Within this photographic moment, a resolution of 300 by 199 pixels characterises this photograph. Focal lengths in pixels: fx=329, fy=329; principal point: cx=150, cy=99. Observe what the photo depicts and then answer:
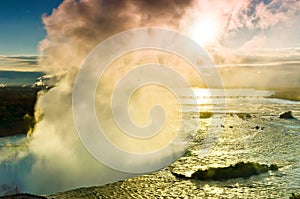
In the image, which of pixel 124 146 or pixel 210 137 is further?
pixel 210 137

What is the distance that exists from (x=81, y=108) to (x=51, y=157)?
8.93 m

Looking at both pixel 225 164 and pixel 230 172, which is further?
pixel 225 164

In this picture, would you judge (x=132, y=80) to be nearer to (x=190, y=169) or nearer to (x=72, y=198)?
(x=190, y=169)

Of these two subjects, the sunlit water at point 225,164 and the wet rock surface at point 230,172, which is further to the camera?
the wet rock surface at point 230,172

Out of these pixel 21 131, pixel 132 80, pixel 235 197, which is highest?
pixel 132 80

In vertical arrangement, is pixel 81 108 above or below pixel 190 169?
above

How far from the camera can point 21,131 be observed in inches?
2271

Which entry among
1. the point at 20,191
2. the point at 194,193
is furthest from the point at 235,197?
the point at 20,191

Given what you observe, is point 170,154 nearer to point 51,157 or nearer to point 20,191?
point 51,157

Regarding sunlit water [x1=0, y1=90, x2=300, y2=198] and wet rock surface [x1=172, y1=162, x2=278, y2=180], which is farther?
wet rock surface [x1=172, y1=162, x2=278, y2=180]

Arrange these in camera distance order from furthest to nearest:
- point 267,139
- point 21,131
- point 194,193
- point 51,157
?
1. point 21,131
2. point 267,139
3. point 51,157
4. point 194,193

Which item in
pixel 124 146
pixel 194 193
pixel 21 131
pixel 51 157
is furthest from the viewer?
pixel 21 131

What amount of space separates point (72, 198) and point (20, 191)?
13.9 ft

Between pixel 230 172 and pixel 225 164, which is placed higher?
pixel 225 164
